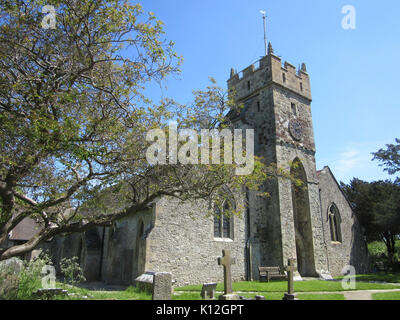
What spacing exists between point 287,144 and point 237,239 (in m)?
8.32

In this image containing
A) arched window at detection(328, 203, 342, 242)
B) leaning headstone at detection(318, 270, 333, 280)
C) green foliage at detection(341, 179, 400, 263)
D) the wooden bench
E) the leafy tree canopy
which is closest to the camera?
the leafy tree canopy

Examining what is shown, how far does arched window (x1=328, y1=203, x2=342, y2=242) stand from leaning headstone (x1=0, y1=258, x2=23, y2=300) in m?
22.4

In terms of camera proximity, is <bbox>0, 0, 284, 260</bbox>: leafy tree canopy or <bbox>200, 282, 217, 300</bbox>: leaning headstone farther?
<bbox>200, 282, 217, 300</bbox>: leaning headstone

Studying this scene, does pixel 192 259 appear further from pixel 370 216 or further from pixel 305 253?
pixel 370 216

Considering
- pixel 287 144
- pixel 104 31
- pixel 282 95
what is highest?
pixel 282 95

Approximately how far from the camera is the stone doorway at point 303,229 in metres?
20.8

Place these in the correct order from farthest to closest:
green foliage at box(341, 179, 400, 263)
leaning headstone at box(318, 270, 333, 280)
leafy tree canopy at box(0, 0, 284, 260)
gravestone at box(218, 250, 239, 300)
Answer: green foliage at box(341, 179, 400, 263)
leaning headstone at box(318, 270, 333, 280)
gravestone at box(218, 250, 239, 300)
leafy tree canopy at box(0, 0, 284, 260)

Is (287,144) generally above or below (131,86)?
above

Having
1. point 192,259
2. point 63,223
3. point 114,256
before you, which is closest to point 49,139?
point 63,223

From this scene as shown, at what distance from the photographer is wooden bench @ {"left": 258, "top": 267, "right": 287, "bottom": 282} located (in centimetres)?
1689

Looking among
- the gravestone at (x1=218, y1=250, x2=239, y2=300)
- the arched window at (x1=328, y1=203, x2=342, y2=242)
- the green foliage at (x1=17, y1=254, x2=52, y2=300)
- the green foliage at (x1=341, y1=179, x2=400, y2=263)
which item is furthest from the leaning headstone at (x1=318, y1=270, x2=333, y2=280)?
the green foliage at (x1=17, y1=254, x2=52, y2=300)

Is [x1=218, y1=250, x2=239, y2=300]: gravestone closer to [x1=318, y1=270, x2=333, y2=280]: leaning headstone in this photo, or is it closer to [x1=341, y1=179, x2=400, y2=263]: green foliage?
[x1=318, y1=270, x2=333, y2=280]: leaning headstone

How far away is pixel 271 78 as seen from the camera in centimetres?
2270

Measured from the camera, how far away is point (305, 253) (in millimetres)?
21109
